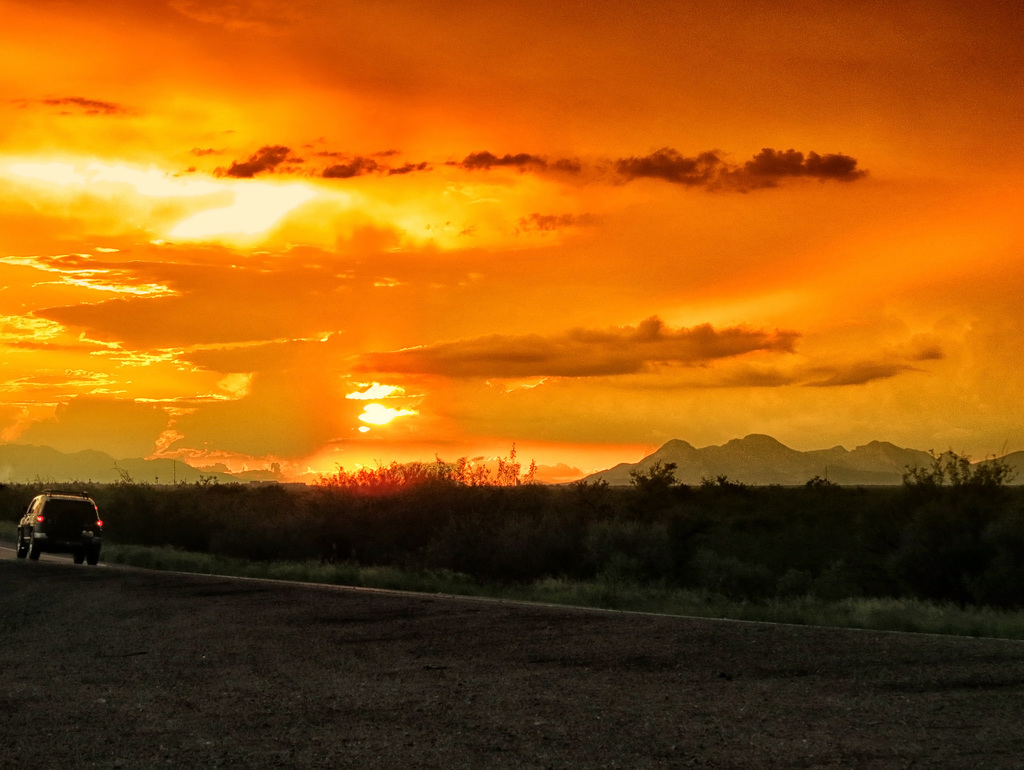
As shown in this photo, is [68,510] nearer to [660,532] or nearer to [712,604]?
[660,532]

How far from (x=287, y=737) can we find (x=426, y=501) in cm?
3934

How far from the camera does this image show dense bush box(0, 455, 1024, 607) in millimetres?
33344

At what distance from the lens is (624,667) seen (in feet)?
48.9

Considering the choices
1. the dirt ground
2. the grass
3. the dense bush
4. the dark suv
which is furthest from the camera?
the dark suv

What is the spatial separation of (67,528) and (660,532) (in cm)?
1869

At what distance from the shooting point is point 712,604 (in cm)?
2478

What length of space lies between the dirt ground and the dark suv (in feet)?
60.6

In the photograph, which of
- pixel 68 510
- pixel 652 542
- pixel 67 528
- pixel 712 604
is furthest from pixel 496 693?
pixel 68 510

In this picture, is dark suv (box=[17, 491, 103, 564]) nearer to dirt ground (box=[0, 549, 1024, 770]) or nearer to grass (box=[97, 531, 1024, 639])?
grass (box=[97, 531, 1024, 639])

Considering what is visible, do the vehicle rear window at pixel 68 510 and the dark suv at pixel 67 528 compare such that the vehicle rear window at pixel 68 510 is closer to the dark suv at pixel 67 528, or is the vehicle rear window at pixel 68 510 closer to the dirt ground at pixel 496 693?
the dark suv at pixel 67 528

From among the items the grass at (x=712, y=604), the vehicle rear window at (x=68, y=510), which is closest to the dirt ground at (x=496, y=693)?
the grass at (x=712, y=604)

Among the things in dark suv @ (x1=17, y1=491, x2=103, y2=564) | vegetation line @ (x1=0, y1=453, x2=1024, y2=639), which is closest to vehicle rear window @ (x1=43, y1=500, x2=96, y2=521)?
dark suv @ (x1=17, y1=491, x2=103, y2=564)

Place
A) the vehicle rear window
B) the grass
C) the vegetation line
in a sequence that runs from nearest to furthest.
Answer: the grass → the vegetation line → the vehicle rear window

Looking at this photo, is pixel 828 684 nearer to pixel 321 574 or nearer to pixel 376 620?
pixel 376 620
